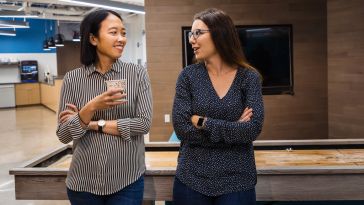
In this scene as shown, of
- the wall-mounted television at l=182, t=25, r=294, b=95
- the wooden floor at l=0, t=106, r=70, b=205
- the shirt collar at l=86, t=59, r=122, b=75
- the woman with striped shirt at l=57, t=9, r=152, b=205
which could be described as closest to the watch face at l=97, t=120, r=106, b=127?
the woman with striped shirt at l=57, t=9, r=152, b=205

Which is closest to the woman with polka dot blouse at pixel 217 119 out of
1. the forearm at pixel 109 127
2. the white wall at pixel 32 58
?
the forearm at pixel 109 127

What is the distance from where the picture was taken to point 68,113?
6.21 ft

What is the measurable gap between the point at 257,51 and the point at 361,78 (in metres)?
1.59

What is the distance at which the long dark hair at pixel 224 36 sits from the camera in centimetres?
194

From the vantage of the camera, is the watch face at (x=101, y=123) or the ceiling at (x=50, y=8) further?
the ceiling at (x=50, y=8)

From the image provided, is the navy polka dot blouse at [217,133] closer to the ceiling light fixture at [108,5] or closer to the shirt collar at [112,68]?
the shirt collar at [112,68]

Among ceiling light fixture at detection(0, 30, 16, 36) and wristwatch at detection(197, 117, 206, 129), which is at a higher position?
ceiling light fixture at detection(0, 30, 16, 36)

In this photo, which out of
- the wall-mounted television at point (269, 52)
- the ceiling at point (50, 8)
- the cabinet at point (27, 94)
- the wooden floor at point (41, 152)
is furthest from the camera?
the cabinet at point (27, 94)

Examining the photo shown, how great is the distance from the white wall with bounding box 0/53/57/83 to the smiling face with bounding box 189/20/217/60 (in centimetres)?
1642

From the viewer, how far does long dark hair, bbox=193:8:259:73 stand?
1940 millimetres

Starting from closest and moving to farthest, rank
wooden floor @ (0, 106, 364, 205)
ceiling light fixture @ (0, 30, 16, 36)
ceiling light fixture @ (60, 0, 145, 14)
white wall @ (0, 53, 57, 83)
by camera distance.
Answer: wooden floor @ (0, 106, 364, 205)
ceiling light fixture @ (60, 0, 145, 14)
ceiling light fixture @ (0, 30, 16, 36)
white wall @ (0, 53, 57, 83)

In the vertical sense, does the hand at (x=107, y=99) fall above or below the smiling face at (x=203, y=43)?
below

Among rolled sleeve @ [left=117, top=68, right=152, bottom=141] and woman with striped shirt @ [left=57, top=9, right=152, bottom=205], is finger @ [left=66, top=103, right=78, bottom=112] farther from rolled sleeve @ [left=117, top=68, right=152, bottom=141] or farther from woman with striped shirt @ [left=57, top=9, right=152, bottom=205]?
rolled sleeve @ [left=117, top=68, right=152, bottom=141]

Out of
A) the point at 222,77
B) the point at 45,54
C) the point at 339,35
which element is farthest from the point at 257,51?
the point at 45,54
